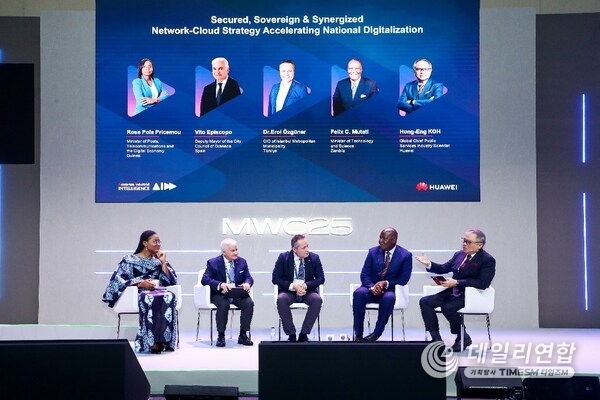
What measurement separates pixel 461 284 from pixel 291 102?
2.61 meters

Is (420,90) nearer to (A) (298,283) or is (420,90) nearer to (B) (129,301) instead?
(A) (298,283)

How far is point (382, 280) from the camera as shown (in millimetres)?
7652

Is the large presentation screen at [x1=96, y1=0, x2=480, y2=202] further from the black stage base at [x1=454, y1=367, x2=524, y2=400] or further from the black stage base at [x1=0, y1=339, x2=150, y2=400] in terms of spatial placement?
the black stage base at [x1=0, y1=339, x2=150, y2=400]

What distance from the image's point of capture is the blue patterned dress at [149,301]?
724 cm

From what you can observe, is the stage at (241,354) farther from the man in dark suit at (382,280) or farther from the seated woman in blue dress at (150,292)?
the man in dark suit at (382,280)

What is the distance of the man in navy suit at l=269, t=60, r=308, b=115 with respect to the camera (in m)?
8.66

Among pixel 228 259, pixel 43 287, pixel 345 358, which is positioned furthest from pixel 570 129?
pixel 345 358

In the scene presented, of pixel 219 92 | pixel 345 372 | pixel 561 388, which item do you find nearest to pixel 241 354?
pixel 219 92

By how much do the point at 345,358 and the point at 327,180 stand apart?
557cm

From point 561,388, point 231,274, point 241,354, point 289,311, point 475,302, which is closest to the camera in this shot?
point 561,388

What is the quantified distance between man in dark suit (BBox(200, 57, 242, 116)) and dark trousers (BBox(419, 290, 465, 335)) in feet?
9.48

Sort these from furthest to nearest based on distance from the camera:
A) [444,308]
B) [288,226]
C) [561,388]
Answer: [288,226] → [444,308] → [561,388]

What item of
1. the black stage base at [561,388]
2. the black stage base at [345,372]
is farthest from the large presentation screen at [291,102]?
the black stage base at [345,372]

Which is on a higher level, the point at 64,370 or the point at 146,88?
the point at 146,88
